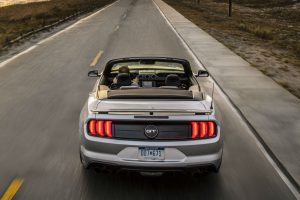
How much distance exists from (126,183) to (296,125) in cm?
394

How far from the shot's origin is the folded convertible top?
5.16 meters

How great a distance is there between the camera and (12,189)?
527cm

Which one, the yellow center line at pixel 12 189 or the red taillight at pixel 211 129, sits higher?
the red taillight at pixel 211 129

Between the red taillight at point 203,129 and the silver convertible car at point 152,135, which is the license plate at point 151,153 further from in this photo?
the red taillight at point 203,129

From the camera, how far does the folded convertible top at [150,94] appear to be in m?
5.16

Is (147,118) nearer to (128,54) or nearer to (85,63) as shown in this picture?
(85,63)

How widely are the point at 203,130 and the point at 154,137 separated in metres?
0.57

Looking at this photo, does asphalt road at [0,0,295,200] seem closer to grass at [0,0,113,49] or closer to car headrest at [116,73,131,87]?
car headrest at [116,73,131,87]

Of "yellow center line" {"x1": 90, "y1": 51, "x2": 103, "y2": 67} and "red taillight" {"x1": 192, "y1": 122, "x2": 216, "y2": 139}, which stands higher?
"red taillight" {"x1": 192, "y1": 122, "x2": 216, "y2": 139}

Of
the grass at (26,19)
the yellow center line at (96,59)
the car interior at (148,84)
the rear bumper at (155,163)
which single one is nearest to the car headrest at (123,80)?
the car interior at (148,84)

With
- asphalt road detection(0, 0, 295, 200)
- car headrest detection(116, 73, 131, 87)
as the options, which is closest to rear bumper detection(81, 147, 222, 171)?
asphalt road detection(0, 0, 295, 200)

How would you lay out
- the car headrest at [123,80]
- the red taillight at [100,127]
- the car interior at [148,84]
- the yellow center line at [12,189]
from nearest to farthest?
1. the red taillight at [100,127]
2. the yellow center line at [12,189]
3. the car interior at [148,84]
4. the car headrest at [123,80]

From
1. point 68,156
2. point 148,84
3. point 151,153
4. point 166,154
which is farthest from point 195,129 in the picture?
point 68,156

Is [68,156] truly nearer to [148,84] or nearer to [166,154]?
[148,84]
